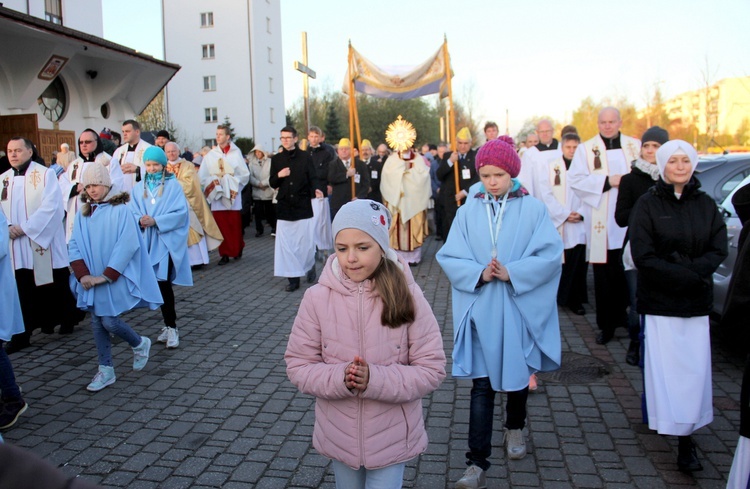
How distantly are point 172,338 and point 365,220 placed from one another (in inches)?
185

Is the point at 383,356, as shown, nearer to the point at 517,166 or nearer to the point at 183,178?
the point at 517,166

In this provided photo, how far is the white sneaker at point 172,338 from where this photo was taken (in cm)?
691

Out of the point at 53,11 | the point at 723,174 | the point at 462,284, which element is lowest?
the point at 462,284

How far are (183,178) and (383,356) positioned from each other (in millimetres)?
8443

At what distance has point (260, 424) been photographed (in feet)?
16.2

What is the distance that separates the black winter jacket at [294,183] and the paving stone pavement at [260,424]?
116 inches

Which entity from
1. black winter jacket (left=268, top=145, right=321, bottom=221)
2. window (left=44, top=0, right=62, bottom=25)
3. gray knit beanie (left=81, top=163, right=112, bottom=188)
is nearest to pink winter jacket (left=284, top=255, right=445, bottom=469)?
gray knit beanie (left=81, top=163, right=112, bottom=188)

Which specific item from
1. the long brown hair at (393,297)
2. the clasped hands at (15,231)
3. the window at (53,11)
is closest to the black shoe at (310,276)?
the clasped hands at (15,231)

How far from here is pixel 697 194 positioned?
426 cm

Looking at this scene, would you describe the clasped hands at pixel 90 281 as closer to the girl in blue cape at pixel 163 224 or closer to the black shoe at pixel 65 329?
the girl in blue cape at pixel 163 224

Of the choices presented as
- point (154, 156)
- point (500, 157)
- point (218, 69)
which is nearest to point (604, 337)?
point (500, 157)

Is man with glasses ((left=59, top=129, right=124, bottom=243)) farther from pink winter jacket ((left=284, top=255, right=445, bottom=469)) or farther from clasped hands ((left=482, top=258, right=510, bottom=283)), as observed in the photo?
pink winter jacket ((left=284, top=255, right=445, bottom=469))

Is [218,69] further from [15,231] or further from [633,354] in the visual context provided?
[633,354]

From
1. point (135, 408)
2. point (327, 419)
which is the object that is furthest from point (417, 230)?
point (327, 419)
